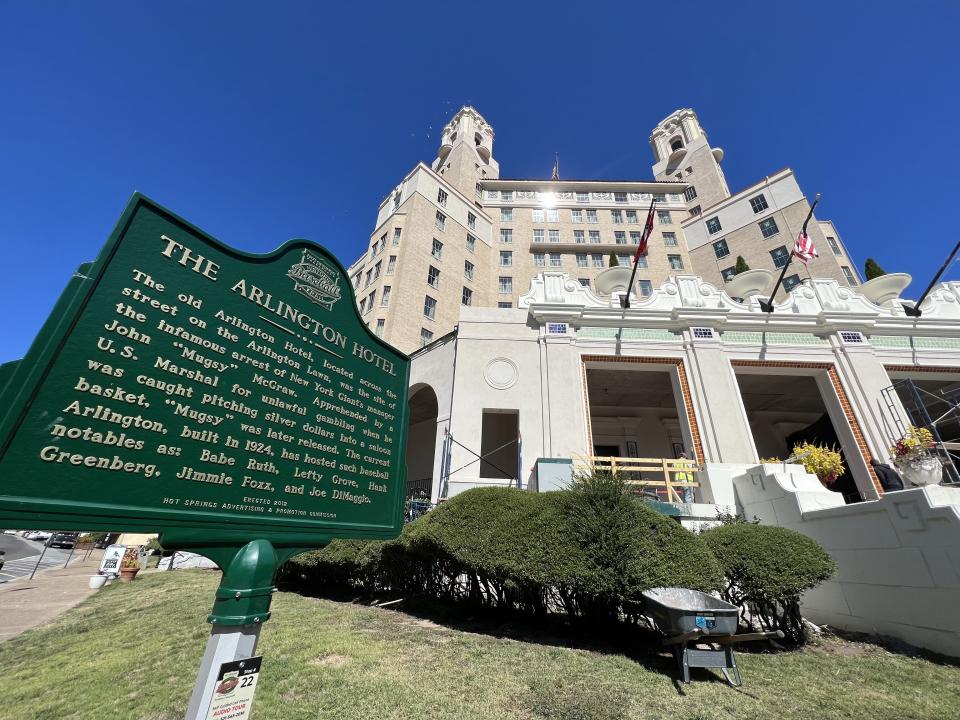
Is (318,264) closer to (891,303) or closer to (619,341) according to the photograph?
(619,341)

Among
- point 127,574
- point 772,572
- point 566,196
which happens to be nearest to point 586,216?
point 566,196

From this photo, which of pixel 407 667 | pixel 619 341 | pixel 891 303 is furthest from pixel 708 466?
pixel 891 303

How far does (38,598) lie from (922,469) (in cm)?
2497

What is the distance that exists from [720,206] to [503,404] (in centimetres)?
3883

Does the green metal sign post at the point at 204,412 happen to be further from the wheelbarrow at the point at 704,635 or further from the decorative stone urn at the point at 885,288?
the decorative stone urn at the point at 885,288

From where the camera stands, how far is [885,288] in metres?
16.7

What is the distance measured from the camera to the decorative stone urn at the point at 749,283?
688 inches

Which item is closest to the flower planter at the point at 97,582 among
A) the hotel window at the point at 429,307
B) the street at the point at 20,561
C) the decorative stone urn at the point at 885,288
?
the street at the point at 20,561

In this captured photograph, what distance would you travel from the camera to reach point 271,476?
2.56 meters

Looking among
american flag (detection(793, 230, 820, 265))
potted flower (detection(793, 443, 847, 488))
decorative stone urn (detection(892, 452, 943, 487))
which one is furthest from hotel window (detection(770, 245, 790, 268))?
decorative stone urn (detection(892, 452, 943, 487))

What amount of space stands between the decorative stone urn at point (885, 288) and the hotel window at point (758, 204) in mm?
25923

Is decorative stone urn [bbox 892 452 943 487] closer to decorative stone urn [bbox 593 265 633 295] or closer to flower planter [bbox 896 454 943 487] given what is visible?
flower planter [bbox 896 454 943 487]

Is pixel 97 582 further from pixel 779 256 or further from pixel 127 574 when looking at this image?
pixel 779 256

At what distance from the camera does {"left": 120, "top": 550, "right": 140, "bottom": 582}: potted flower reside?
16.4 m
